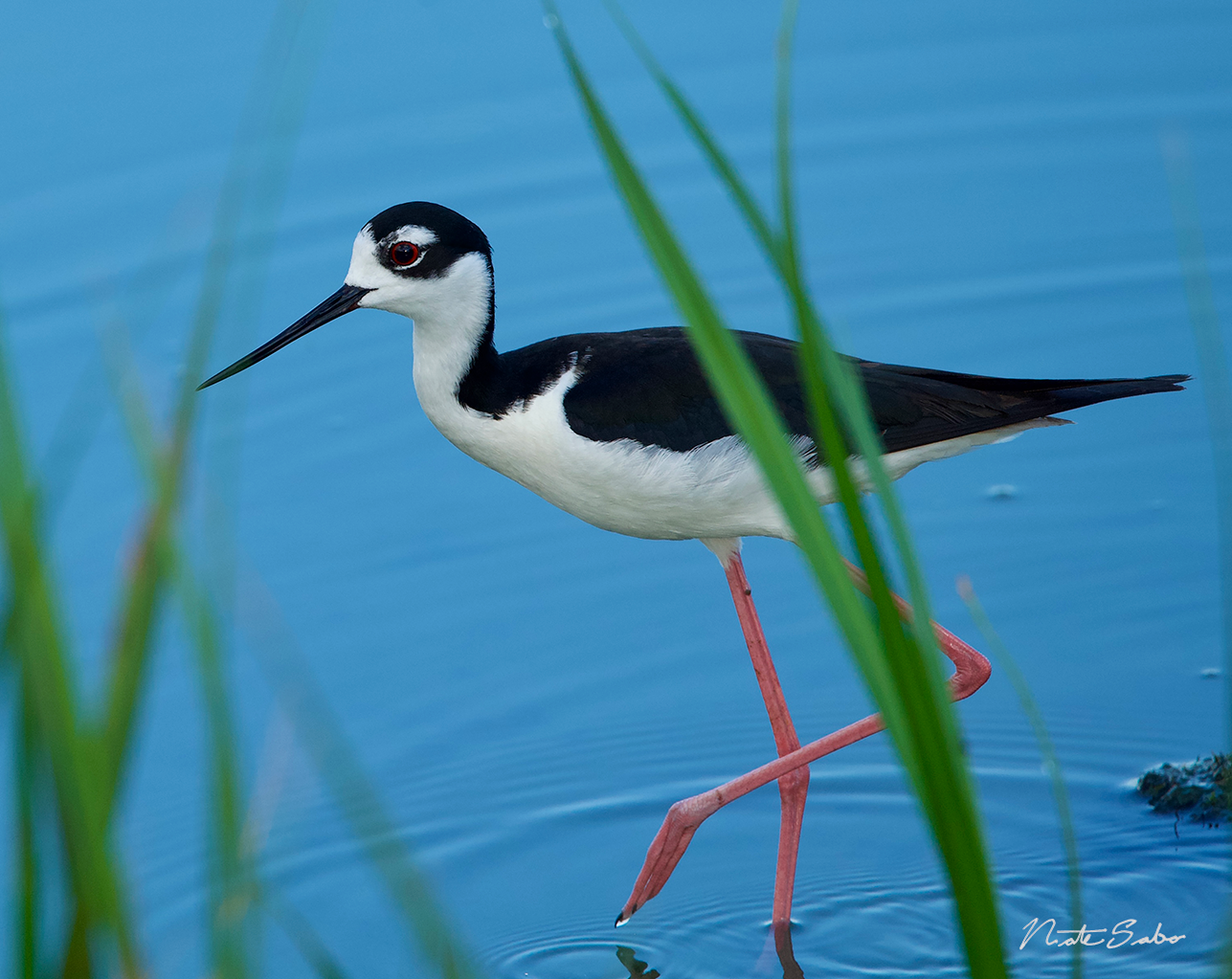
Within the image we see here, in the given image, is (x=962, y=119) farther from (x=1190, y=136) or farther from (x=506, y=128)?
(x=506, y=128)

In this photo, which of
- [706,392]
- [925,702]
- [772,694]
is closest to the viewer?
[925,702]

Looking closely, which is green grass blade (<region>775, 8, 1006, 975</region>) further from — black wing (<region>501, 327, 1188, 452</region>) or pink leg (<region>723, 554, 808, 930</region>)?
pink leg (<region>723, 554, 808, 930</region>)

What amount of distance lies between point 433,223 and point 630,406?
1.81ft

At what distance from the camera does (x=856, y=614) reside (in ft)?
4.01

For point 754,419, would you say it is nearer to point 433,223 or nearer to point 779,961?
point 433,223

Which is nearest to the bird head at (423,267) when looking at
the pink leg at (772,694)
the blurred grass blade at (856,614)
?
the pink leg at (772,694)

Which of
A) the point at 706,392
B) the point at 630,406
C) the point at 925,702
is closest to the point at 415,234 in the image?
the point at 630,406

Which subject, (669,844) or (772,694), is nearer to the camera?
(669,844)

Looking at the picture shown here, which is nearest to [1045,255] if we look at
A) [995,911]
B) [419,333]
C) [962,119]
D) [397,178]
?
[962,119]

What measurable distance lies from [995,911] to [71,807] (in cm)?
65

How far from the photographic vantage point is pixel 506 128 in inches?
254
